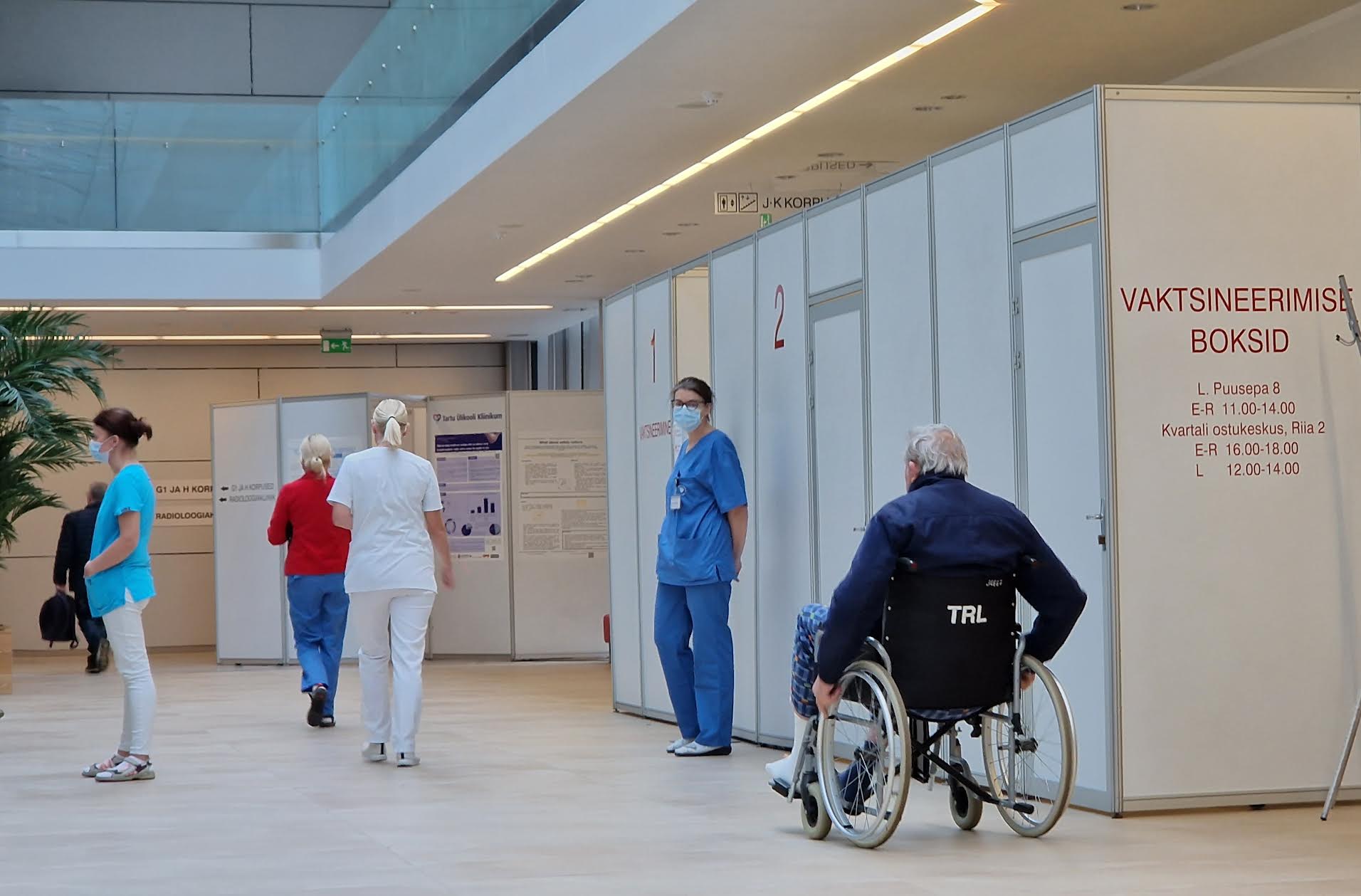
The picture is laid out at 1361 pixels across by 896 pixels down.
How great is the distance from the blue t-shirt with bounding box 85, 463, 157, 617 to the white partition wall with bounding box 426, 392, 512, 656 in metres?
7.05

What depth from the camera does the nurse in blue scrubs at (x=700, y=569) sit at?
7.67m

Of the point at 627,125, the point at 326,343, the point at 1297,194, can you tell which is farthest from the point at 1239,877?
the point at 326,343

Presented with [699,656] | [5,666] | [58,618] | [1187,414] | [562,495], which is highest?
[1187,414]

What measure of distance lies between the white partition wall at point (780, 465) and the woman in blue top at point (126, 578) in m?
2.65

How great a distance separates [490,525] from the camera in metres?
14.3

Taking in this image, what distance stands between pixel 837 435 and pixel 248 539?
8.25m

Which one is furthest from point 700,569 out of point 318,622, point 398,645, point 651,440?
point 318,622

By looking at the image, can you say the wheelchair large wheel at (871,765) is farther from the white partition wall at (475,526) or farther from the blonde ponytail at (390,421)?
the white partition wall at (475,526)

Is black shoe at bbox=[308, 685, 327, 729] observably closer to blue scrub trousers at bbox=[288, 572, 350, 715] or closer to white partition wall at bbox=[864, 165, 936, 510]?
blue scrub trousers at bbox=[288, 572, 350, 715]

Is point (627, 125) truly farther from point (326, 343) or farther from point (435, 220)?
point (326, 343)

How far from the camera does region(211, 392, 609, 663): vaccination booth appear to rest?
560 inches

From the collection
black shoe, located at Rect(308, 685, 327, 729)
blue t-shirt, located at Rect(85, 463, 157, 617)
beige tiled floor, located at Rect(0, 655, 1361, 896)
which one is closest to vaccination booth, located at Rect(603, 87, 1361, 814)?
beige tiled floor, located at Rect(0, 655, 1361, 896)

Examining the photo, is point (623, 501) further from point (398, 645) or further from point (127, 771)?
point (127, 771)

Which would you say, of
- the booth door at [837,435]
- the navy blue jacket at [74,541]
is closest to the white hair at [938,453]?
the booth door at [837,435]
